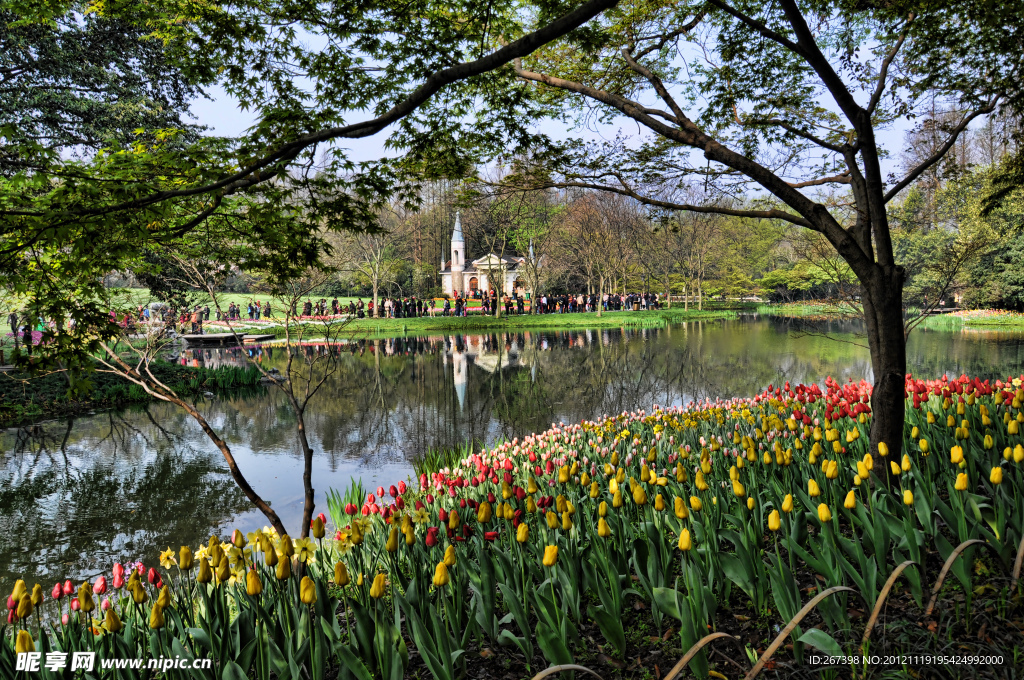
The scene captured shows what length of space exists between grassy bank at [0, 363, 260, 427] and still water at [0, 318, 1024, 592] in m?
0.94

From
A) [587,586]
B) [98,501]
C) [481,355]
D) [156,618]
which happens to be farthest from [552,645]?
[481,355]

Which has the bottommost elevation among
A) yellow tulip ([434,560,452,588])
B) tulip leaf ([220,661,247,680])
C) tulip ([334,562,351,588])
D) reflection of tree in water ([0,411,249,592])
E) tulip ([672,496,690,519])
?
reflection of tree in water ([0,411,249,592])

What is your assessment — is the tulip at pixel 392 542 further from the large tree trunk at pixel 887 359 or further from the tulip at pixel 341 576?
the large tree trunk at pixel 887 359

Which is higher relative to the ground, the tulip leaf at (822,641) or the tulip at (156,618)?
the tulip at (156,618)

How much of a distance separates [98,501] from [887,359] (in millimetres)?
8501

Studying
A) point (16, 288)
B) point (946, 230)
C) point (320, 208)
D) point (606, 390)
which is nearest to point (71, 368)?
point (16, 288)

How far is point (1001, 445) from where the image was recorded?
14.8 feet

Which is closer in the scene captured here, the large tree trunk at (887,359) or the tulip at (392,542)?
the tulip at (392,542)

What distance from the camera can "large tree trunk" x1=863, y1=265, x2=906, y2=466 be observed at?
412cm

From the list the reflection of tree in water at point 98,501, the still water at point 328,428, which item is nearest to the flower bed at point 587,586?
the reflection of tree in water at point 98,501

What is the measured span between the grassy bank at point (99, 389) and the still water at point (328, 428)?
0.94 m

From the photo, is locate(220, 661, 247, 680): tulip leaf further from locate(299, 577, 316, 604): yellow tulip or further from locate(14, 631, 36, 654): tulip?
locate(14, 631, 36, 654): tulip

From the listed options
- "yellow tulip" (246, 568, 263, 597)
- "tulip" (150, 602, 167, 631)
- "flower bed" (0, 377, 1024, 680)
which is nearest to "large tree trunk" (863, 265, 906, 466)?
"flower bed" (0, 377, 1024, 680)

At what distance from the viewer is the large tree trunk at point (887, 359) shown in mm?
4117
